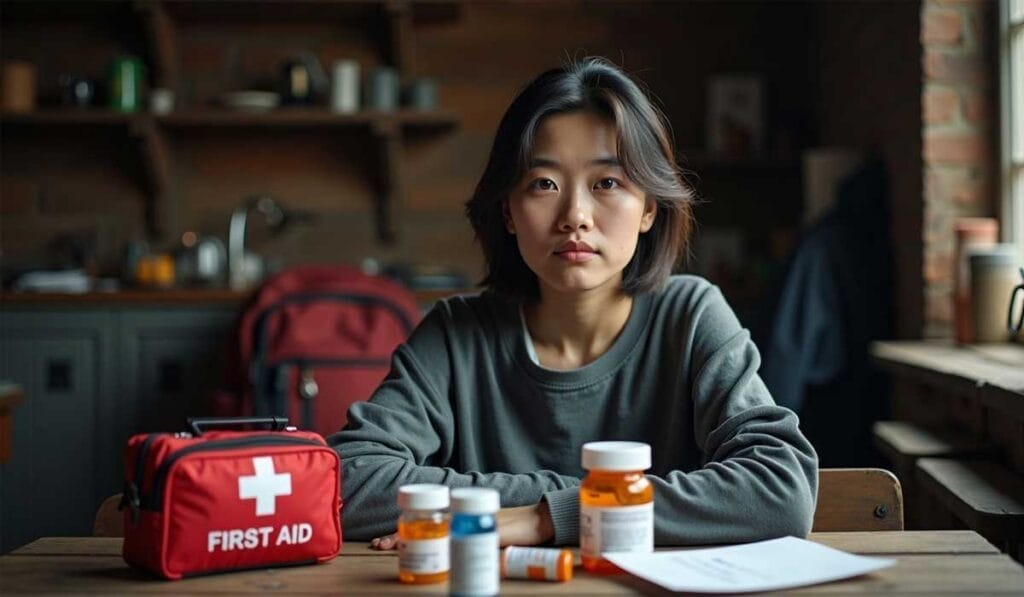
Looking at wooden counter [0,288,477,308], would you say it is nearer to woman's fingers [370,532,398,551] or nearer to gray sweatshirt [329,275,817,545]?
gray sweatshirt [329,275,817,545]

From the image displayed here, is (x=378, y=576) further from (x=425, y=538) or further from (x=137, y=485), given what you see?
(x=137, y=485)

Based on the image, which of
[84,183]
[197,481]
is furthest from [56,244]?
[197,481]

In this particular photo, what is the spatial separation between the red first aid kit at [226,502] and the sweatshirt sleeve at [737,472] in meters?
0.37

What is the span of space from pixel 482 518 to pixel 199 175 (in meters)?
3.39

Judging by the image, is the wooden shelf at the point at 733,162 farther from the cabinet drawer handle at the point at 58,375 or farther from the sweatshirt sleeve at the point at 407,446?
the sweatshirt sleeve at the point at 407,446

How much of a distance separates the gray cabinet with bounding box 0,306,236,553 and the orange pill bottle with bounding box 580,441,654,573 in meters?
2.70

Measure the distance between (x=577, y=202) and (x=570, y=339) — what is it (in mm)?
258

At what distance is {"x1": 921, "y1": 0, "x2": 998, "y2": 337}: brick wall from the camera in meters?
2.87

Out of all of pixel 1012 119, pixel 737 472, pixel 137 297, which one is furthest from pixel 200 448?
pixel 137 297

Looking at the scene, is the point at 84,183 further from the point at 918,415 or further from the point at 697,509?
the point at 697,509

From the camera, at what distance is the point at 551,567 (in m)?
1.10

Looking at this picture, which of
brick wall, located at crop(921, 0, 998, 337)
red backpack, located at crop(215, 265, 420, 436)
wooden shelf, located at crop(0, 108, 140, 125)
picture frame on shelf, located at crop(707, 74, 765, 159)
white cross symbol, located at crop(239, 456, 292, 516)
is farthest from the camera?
picture frame on shelf, located at crop(707, 74, 765, 159)

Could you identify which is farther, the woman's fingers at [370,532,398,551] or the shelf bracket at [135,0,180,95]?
the shelf bracket at [135,0,180,95]

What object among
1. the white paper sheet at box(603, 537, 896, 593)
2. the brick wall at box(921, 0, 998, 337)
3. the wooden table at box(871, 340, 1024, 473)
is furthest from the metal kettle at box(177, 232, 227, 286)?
the white paper sheet at box(603, 537, 896, 593)
